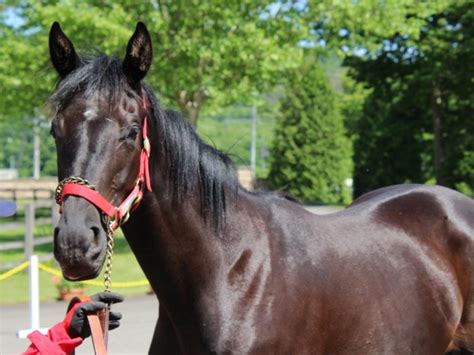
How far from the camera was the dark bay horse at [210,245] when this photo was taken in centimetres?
324

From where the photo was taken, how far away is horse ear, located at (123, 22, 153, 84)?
3.46 metres

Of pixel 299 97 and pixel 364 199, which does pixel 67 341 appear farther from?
pixel 299 97

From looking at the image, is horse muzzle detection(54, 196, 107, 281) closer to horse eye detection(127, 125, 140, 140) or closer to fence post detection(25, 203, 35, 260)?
horse eye detection(127, 125, 140, 140)

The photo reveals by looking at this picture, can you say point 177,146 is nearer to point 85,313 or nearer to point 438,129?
point 85,313

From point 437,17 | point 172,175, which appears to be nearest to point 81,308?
point 172,175

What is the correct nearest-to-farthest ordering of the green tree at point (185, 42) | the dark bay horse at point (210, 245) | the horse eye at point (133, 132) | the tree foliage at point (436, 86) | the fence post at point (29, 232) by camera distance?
the dark bay horse at point (210, 245)
the horse eye at point (133, 132)
the fence post at point (29, 232)
the green tree at point (185, 42)
the tree foliage at point (436, 86)

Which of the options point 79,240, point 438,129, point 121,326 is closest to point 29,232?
point 121,326

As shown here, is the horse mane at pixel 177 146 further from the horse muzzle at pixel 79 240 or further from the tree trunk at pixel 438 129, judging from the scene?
the tree trunk at pixel 438 129

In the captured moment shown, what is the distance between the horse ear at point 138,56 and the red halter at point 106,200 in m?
0.12

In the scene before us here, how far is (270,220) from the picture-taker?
3951 mm

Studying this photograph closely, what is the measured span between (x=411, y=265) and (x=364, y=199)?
864mm

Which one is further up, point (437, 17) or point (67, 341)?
point (437, 17)

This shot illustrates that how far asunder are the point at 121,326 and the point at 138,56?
24.2 feet

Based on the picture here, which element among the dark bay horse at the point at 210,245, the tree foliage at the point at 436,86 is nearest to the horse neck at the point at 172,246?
the dark bay horse at the point at 210,245
